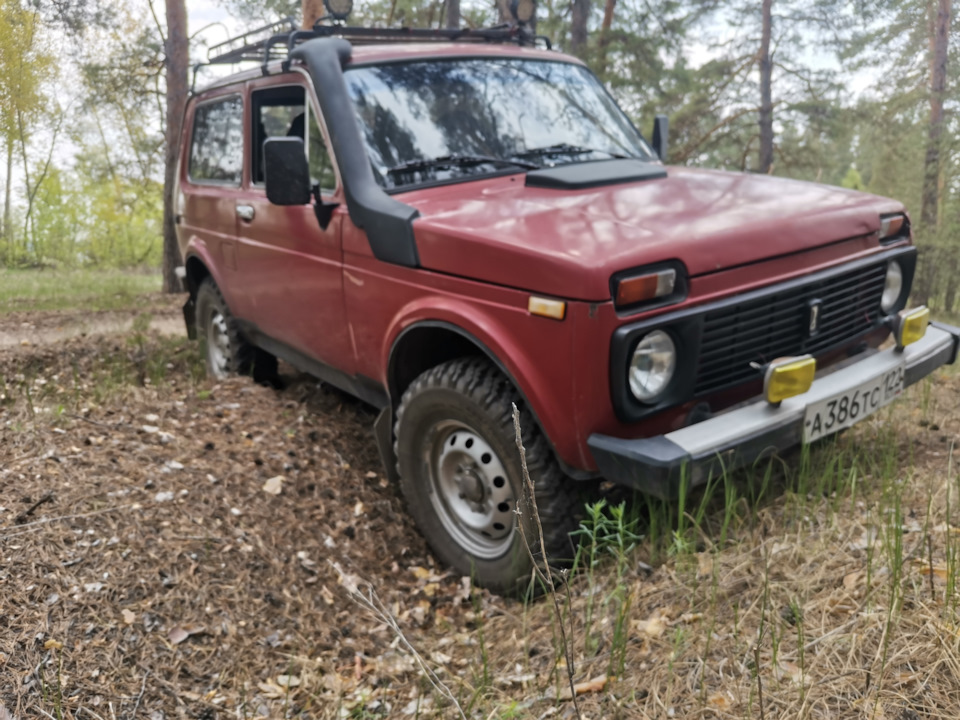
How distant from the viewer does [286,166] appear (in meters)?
3.70

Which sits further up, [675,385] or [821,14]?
[821,14]

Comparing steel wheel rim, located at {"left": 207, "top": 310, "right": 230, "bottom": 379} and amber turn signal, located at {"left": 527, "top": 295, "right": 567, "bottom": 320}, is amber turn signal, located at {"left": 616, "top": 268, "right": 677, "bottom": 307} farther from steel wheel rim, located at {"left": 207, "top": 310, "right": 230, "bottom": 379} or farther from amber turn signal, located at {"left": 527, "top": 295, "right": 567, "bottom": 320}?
steel wheel rim, located at {"left": 207, "top": 310, "right": 230, "bottom": 379}

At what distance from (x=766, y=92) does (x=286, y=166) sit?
Answer: 11259 mm

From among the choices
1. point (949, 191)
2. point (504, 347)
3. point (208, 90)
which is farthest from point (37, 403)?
point (949, 191)

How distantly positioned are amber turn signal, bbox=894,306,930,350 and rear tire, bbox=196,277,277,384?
3.97 m

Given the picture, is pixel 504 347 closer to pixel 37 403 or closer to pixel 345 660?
pixel 345 660

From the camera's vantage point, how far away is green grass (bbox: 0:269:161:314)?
755 cm

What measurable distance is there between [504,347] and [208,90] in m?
3.79

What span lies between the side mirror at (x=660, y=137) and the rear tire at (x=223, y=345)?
2.99m

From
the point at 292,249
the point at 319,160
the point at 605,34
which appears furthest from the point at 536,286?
the point at 605,34

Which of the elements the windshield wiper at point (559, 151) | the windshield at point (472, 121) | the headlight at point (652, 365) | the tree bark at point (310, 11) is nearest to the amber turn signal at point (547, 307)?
the headlight at point (652, 365)

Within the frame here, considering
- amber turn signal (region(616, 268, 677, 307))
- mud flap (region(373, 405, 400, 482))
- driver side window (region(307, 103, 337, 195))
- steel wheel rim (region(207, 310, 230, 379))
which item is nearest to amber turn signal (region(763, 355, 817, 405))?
amber turn signal (region(616, 268, 677, 307))

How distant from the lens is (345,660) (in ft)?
10.2

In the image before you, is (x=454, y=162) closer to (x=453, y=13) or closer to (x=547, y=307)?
(x=547, y=307)
